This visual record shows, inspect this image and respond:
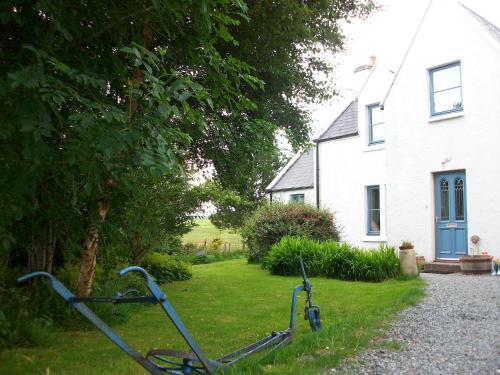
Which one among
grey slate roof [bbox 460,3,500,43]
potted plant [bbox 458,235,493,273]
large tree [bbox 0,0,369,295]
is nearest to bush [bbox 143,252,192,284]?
large tree [bbox 0,0,369,295]

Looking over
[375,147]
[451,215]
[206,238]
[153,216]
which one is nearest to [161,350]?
[153,216]

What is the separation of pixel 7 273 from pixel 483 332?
648 cm

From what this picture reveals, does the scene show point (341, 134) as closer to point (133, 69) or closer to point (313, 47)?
point (313, 47)

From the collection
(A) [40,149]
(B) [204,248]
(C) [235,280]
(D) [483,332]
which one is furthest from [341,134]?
(A) [40,149]

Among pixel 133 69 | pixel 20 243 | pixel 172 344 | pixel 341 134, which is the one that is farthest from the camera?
pixel 341 134

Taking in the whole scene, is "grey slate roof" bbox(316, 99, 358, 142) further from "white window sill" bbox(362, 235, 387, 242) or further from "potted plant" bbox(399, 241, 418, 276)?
"potted plant" bbox(399, 241, 418, 276)

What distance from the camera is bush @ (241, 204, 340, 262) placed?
16234mm

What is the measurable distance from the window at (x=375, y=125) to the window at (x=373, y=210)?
1.71 meters

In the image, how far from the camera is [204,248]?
87.1 feet

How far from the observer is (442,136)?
527 inches

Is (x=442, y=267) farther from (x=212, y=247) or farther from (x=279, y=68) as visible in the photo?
(x=212, y=247)

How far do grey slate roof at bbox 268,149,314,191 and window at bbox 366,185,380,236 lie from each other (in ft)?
13.3

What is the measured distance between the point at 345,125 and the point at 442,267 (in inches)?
330

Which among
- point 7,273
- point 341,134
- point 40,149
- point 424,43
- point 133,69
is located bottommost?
point 7,273
